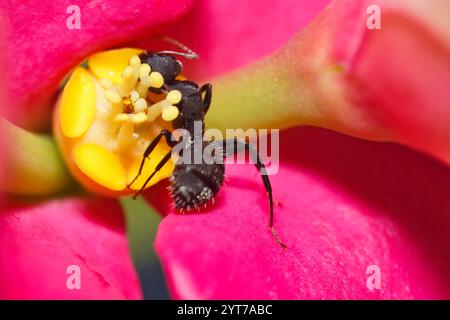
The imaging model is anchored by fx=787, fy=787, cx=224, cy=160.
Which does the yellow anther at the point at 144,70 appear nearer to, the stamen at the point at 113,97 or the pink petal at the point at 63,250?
the stamen at the point at 113,97

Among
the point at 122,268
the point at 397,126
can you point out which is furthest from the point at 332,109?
the point at 122,268

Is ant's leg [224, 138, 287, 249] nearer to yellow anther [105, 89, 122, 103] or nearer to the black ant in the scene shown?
the black ant

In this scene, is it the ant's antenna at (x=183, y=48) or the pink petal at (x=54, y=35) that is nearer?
the pink petal at (x=54, y=35)

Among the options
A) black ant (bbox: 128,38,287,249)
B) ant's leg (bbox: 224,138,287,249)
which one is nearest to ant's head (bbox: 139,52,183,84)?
black ant (bbox: 128,38,287,249)

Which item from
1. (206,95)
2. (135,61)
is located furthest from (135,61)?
(206,95)

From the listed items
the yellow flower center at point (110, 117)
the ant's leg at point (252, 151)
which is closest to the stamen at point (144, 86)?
the yellow flower center at point (110, 117)

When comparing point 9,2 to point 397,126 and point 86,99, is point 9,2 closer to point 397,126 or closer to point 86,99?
point 86,99
